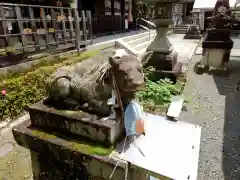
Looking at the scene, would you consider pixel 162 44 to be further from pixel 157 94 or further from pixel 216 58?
pixel 216 58

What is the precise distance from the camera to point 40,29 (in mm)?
4984

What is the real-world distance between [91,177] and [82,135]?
1.24ft

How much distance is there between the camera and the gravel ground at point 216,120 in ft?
9.34

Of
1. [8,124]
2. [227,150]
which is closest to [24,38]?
[8,124]

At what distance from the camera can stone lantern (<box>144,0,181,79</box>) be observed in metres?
5.36

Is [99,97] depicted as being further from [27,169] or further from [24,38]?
[24,38]

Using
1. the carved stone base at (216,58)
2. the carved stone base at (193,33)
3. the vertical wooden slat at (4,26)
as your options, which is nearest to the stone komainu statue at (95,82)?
the vertical wooden slat at (4,26)

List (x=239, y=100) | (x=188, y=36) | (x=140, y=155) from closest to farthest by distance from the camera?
1. (x=140, y=155)
2. (x=239, y=100)
3. (x=188, y=36)

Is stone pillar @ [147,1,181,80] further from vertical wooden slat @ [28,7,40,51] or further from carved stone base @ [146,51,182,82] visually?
vertical wooden slat @ [28,7,40,51]

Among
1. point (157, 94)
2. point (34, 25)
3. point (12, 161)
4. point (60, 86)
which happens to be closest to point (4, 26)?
point (34, 25)

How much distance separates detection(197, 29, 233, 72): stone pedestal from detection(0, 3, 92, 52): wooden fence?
491 centimetres

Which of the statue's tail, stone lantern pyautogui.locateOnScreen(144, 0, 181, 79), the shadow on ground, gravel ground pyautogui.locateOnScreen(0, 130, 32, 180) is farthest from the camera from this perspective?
stone lantern pyautogui.locateOnScreen(144, 0, 181, 79)

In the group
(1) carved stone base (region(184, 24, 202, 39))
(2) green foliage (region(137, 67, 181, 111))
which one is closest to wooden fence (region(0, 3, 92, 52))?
(2) green foliage (region(137, 67, 181, 111))

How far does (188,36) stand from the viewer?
15.5 m
